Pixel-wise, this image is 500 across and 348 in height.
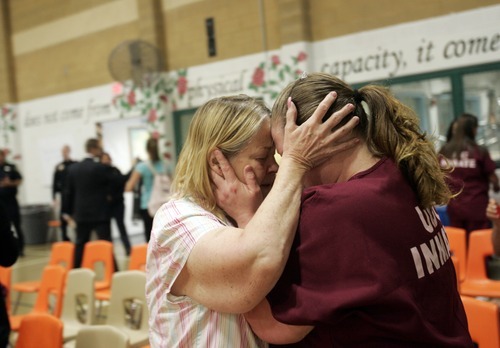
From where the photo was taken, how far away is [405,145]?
126 cm

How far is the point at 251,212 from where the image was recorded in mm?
1359

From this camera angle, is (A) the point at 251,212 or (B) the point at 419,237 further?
(A) the point at 251,212

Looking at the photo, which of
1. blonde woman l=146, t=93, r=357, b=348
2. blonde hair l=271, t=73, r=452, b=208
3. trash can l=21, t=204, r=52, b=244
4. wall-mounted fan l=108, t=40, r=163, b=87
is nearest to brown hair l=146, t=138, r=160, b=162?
wall-mounted fan l=108, t=40, r=163, b=87

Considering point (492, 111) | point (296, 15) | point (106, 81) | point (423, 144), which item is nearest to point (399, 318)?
point (423, 144)

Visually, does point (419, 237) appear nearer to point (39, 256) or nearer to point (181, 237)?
point (181, 237)

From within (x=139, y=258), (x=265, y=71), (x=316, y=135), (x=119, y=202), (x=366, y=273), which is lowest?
(x=139, y=258)

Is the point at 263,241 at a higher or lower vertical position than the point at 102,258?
higher

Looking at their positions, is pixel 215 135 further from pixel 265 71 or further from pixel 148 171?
pixel 265 71

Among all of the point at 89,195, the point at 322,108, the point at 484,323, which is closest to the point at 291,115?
the point at 322,108

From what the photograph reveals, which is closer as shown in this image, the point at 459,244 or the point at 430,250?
the point at 430,250

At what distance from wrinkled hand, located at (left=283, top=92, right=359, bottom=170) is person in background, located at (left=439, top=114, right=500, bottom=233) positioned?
12.9 ft

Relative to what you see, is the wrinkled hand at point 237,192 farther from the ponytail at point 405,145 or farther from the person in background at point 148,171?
the person in background at point 148,171

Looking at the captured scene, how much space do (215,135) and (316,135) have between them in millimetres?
286

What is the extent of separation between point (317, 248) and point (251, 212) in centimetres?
27
